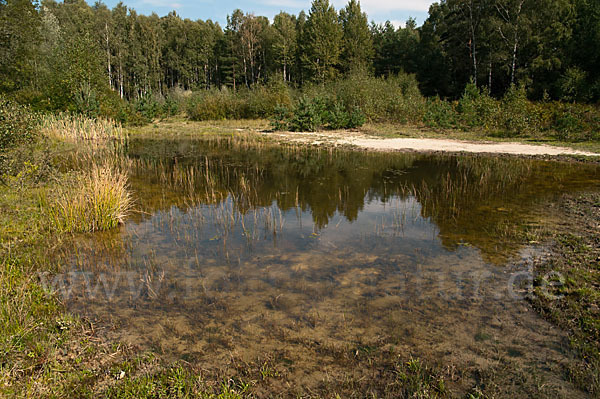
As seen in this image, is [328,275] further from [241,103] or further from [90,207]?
[241,103]

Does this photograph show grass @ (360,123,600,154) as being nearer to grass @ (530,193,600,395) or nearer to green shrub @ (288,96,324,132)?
green shrub @ (288,96,324,132)

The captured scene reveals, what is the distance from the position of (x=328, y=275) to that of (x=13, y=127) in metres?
7.96

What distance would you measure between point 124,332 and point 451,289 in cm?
371

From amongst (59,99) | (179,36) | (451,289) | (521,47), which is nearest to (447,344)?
(451,289)

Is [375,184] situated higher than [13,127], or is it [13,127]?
[13,127]

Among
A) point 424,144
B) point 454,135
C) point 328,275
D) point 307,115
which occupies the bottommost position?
point 328,275

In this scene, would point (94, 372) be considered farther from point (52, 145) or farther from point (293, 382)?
point (52, 145)

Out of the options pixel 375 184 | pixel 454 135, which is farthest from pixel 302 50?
pixel 375 184

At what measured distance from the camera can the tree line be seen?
93.6ft

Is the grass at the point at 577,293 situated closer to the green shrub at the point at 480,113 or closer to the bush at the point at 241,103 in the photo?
the green shrub at the point at 480,113

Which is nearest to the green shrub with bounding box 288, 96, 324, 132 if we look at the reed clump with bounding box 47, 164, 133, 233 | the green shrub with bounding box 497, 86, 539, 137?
the green shrub with bounding box 497, 86, 539, 137

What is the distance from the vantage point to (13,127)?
8.77 metres

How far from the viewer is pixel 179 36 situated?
2549 inches

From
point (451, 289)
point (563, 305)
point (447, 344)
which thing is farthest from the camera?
point (451, 289)
